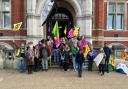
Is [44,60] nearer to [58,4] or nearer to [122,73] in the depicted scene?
[122,73]

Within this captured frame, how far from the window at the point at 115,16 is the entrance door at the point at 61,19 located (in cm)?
307

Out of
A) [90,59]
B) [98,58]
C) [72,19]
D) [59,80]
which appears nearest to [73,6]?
[72,19]

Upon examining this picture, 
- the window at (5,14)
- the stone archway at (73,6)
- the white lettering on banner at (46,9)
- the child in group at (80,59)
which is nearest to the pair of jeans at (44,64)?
the child in group at (80,59)

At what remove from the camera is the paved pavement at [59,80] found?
17172mm

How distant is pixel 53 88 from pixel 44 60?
219 inches

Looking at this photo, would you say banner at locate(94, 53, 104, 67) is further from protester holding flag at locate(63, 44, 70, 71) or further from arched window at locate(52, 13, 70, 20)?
arched window at locate(52, 13, 70, 20)

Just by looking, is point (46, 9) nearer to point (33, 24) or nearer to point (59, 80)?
point (33, 24)

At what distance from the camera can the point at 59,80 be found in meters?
18.9

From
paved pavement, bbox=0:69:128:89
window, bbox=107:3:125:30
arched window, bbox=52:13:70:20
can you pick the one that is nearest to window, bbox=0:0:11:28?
arched window, bbox=52:13:70:20

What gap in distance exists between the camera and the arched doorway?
3064 centimetres

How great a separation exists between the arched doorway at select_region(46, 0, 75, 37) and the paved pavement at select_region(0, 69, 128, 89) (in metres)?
9.20

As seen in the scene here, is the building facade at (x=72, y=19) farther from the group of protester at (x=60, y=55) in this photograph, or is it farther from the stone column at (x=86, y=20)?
the group of protester at (x=60, y=55)

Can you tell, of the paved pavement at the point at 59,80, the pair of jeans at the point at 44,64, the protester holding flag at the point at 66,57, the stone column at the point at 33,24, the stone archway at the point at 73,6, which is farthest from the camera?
the stone archway at the point at 73,6

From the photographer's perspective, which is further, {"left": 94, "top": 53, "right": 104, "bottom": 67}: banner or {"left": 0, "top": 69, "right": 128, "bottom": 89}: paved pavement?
{"left": 94, "top": 53, "right": 104, "bottom": 67}: banner
